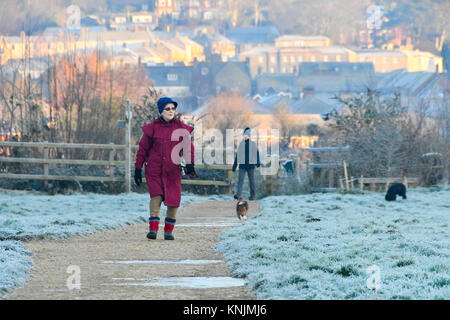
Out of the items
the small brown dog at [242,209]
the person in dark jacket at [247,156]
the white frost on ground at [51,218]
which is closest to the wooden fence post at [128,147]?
the white frost on ground at [51,218]

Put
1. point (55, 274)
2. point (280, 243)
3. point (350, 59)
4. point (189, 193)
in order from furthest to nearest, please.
Result: point (350, 59)
point (189, 193)
point (280, 243)
point (55, 274)

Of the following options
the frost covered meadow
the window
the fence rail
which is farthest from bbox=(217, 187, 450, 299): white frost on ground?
the window

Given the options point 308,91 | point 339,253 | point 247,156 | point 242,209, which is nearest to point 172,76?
point 308,91

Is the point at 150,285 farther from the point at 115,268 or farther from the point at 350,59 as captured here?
the point at 350,59

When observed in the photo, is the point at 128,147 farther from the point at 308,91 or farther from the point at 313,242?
the point at 308,91

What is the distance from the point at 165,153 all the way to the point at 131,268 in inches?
103

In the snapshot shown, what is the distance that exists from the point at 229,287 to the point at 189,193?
15676 millimetres

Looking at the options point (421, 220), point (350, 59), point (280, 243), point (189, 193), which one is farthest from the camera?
point (350, 59)

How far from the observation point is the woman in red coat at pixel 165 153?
457 inches

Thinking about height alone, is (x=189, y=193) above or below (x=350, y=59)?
below

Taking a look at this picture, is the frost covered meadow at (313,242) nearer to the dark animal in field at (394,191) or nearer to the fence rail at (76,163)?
the dark animal in field at (394,191)

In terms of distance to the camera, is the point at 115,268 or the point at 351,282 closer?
the point at 351,282
